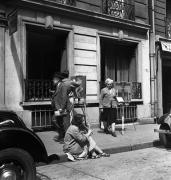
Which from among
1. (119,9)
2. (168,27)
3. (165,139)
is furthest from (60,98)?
(168,27)

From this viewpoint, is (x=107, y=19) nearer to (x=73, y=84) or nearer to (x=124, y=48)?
(x=124, y=48)

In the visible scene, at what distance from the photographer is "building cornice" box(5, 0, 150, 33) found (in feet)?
32.7

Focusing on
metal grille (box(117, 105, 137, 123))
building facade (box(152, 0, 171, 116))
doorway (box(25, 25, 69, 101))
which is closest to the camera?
doorway (box(25, 25, 69, 101))

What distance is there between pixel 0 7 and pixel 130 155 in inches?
245

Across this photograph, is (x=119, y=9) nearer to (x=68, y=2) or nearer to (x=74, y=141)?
(x=68, y=2)

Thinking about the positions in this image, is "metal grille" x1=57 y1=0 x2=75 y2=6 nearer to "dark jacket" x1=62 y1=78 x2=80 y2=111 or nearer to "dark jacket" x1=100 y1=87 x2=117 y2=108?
"dark jacket" x1=100 y1=87 x2=117 y2=108

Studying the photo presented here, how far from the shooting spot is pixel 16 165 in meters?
4.02

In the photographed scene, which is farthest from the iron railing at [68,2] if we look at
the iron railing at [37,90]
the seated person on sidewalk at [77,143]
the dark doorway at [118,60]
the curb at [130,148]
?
the curb at [130,148]

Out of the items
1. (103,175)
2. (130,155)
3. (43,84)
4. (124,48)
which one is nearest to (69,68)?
(43,84)

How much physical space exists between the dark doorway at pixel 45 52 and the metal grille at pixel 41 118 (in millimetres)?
1320

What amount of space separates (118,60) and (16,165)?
983 centimetres

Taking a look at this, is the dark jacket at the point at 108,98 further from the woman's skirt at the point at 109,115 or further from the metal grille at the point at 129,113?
the metal grille at the point at 129,113

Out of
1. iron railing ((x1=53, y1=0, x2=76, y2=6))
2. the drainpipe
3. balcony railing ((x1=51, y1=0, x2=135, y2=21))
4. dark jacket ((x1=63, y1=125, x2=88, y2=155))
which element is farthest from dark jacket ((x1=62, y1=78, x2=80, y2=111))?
the drainpipe

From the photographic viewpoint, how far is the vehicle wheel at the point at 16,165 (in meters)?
3.90
